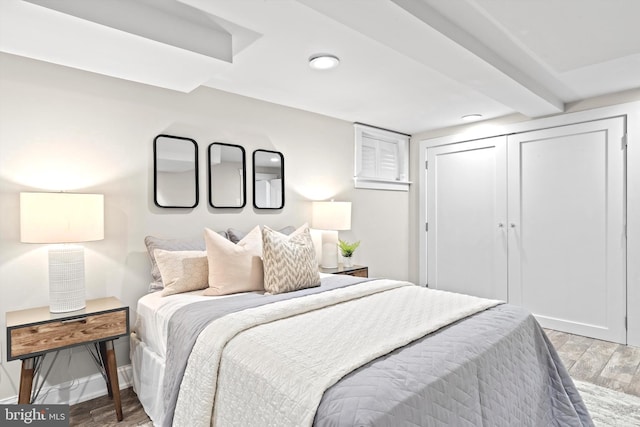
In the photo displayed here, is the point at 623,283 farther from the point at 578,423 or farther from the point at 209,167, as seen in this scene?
the point at 209,167

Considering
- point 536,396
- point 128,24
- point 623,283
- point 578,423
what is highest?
point 128,24

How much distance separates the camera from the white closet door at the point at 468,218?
13.8ft

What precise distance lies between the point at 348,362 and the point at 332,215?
237cm

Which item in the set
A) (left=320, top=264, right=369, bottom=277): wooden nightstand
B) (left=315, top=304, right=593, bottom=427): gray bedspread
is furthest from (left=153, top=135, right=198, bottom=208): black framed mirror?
(left=315, top=304, right=593, bottom=427): gray bedspread

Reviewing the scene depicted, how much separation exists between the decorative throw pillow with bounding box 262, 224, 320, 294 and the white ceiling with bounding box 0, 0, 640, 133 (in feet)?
3.92

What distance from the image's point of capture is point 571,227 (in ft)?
12.1

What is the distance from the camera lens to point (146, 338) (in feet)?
7.80

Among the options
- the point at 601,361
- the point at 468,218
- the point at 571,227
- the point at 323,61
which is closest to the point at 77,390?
the point at 323,61

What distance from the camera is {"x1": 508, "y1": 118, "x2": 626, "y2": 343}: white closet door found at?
3.44m

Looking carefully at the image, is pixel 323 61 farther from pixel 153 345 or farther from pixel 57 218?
pixel 153 345

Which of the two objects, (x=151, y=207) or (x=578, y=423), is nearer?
A: (x=578, y=423)

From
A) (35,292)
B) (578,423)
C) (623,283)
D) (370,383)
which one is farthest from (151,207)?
(623,283)

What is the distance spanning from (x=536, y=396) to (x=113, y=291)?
267 cm

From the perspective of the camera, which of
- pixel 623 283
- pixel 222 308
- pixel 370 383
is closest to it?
pixel 370 383
